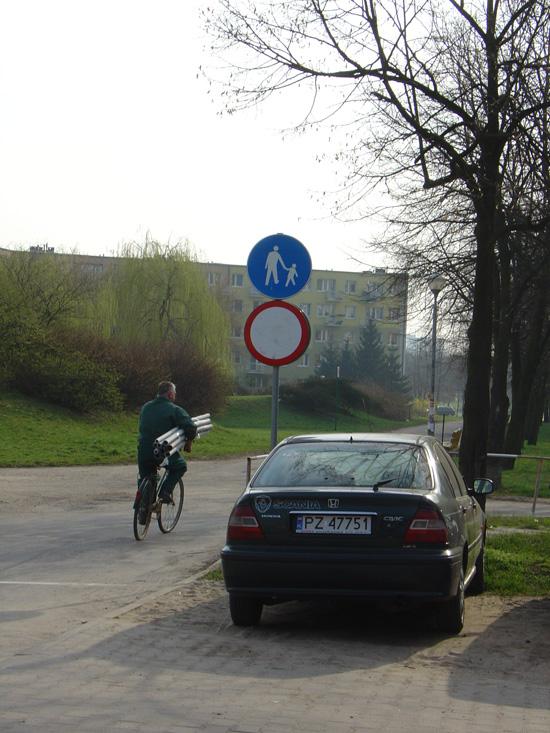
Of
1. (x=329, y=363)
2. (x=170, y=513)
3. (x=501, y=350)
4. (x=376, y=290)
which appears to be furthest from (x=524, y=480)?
(x=329, y=363)

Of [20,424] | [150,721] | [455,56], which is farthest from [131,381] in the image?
[150,721]

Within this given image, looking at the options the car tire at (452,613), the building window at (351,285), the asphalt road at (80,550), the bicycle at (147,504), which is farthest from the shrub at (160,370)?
the building window at (351,285)

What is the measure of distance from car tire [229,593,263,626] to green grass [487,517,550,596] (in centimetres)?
287

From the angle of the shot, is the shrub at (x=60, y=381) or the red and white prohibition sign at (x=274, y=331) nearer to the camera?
the red and white prohibition sign at (x=274, y=331)

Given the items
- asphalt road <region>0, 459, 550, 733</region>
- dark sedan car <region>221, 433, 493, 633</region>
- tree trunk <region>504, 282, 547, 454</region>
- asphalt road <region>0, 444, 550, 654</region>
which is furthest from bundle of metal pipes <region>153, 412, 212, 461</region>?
tree trunk <region>504, 282, 547, 454</region>

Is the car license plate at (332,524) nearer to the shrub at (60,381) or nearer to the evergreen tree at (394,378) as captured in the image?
the shrub at (60,381)

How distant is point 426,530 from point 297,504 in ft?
2.95

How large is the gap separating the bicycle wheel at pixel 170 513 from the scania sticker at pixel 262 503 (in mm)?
6071

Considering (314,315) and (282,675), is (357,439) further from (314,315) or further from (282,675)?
(314,315)

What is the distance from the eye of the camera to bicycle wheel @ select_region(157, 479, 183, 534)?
46.1ft

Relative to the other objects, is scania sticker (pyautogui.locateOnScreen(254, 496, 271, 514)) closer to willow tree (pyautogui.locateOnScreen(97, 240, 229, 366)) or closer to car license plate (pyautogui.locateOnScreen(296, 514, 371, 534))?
car license plate (pyautogui.locateOnScreen(296, 514, 371, 534))

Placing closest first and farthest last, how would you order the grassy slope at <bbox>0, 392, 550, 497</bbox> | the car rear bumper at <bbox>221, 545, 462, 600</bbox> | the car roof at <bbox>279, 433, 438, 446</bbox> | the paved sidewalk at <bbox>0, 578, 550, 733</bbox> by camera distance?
the paved sidewalk at <bbox>0, 578, 550, 733</bbox>, the car rear bumper at <bbox>221, 545, 462, 600</bbox>, the car roof at <bbox>279, 433, 438, 446</bbox>, the grassy slope at <bbox>0, 392, 550, 497</bbox>

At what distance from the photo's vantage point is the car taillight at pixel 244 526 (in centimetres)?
786

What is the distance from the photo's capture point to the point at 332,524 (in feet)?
25.3
